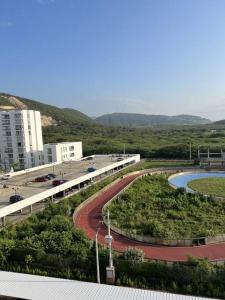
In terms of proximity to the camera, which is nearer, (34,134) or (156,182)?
(156,182)

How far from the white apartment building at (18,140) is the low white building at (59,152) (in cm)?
376

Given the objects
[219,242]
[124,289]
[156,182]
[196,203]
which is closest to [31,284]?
[124,289]

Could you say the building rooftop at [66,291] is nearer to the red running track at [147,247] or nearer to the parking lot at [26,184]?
the red running track at [147,247]

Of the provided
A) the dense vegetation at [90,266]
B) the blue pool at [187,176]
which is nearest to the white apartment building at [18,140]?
the blue pool at [187,176]

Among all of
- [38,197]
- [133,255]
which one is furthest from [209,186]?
[133,255]

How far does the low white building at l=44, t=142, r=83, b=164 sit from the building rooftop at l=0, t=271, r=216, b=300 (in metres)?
53.6

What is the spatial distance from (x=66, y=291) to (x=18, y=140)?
61.7m

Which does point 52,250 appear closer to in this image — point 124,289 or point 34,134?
point 124,289

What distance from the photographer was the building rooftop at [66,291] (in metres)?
15.2

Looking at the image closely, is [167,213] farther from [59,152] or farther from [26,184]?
[59,152]

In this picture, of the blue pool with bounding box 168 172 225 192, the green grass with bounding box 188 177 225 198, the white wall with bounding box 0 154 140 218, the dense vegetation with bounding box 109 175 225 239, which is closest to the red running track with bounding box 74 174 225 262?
the dense vegetation with bounding box 109 175 225 239

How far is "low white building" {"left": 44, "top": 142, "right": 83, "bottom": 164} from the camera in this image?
70.2m

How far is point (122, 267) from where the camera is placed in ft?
63.5

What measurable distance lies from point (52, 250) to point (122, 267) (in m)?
5.15
